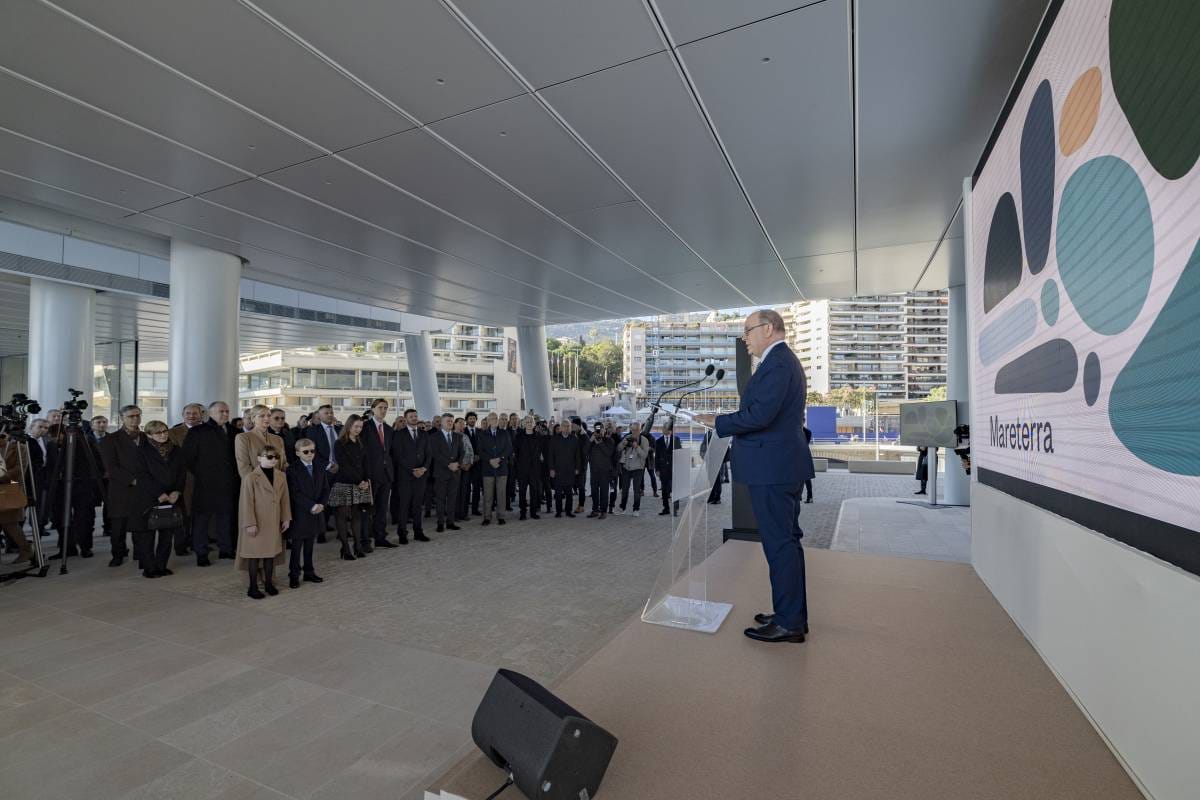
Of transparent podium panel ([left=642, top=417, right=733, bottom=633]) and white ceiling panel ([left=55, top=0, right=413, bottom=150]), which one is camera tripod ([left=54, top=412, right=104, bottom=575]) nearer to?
white ceiling panel ([left=55, top=0, right=413, bottom=150])

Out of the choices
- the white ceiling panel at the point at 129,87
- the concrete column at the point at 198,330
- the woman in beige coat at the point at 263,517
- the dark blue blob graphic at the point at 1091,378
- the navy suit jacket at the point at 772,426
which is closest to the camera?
the dark blue blob graphic at the point at 1091,378

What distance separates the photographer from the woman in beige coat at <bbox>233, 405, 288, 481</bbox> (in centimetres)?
510

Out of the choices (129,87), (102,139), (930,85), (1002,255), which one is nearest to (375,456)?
(102,139)

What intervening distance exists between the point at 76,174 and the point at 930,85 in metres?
7.44

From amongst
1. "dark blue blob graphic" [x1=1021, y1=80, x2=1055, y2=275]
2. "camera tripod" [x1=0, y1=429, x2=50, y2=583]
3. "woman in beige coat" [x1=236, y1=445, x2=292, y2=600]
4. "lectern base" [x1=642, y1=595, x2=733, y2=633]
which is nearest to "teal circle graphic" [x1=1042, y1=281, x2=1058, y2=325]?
"dark blue blob graphic" [x1=1021, y1=80, x2=1055, y2=275]

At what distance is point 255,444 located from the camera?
17.3 feet

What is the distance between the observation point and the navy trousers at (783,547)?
280cm

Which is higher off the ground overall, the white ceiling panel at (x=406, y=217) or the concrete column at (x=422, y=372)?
the white ceiling panel at (x=406, y=217)

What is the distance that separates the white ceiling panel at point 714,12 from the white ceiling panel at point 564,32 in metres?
0.13

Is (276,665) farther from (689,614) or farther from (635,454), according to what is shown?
(635,454)

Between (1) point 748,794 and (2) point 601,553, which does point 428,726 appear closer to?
(1) point 748,794

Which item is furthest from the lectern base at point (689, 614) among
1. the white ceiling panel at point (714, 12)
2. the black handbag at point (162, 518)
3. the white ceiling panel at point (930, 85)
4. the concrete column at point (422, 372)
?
the concrete column at point (422, 372)

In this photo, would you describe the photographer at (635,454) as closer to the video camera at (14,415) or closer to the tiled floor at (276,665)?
the tiled floor at (276,665)

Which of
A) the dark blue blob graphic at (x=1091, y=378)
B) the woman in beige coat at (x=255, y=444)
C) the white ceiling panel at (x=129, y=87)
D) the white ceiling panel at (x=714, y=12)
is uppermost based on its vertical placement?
the white ceiling panel at (x=714, y=12)
